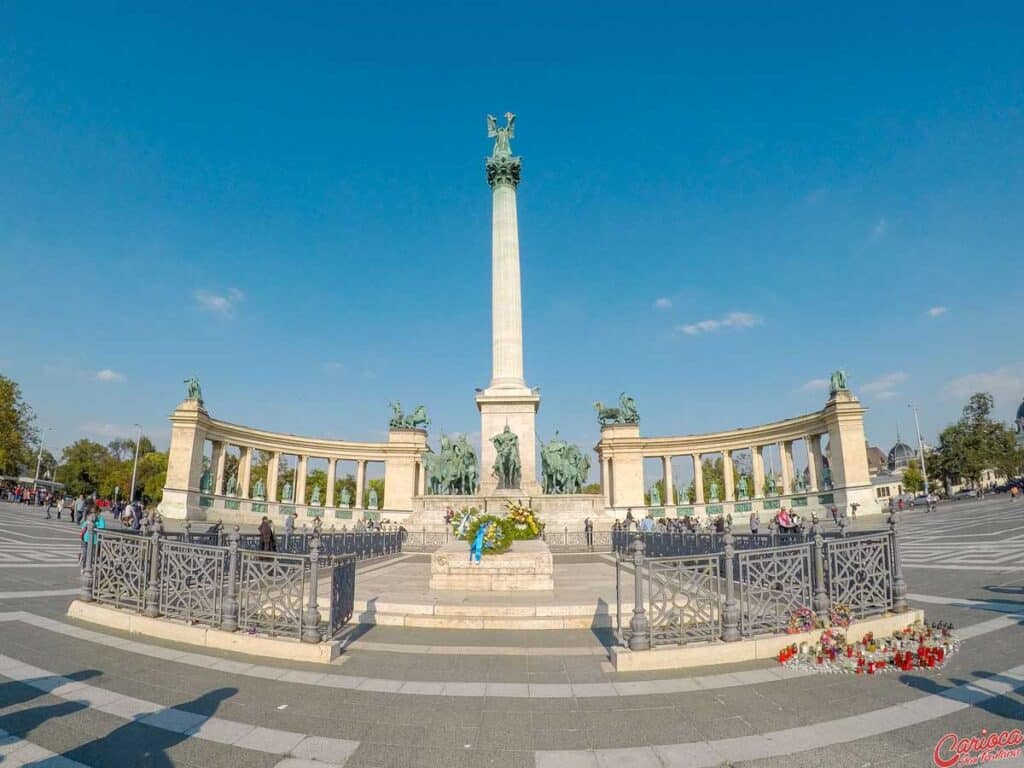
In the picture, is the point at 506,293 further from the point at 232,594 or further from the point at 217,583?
the point at 232,594

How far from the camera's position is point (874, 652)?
721 centimetres

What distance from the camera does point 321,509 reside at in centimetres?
5762

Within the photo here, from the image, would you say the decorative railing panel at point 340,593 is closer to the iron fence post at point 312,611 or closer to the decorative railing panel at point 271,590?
the iron fence post at point 312,611

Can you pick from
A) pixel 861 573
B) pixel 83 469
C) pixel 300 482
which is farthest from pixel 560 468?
pixel 83 469

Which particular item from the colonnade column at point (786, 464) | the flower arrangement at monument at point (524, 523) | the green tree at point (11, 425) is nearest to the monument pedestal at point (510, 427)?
the flower arrangement at monument at point (524, 523)

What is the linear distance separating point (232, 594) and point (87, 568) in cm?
433

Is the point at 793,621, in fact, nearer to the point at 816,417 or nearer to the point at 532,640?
the point at 532,640

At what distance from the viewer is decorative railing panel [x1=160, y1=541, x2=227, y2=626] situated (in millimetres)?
8625

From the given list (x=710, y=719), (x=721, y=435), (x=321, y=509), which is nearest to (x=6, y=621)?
(x=710, y=719)

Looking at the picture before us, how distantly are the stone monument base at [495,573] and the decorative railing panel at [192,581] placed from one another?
547cm

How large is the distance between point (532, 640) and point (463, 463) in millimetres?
27488

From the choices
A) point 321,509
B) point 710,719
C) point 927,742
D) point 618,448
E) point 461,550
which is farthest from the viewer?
point 618,448

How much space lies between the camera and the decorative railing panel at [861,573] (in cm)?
847
